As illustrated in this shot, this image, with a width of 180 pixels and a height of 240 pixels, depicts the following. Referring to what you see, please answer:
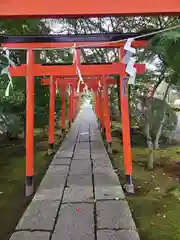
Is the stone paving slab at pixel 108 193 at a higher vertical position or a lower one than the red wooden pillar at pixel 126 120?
lower

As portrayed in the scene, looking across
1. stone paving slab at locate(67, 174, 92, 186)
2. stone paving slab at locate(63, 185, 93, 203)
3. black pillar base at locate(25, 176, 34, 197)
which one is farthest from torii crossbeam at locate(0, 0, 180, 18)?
stone paving slab at locate(67, 174, 92, 186)

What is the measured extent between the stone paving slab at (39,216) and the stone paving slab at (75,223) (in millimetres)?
110

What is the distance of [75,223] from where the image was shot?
3.58 meters

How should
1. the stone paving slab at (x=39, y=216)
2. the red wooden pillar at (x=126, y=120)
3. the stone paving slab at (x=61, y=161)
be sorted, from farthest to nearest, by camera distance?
the stone paving slab at (x=61, y=161)
the red wooden pillar at (x=126, y=120)
the stone paving slab at (x=39, y=216)

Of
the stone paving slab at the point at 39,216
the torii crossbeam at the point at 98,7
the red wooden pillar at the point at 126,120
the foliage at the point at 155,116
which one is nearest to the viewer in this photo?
the torii crossbeam at the point at 98,7

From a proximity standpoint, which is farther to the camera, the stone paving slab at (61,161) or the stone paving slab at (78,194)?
the stone paving slab at (61,161)

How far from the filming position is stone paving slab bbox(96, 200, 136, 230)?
3.51 metres

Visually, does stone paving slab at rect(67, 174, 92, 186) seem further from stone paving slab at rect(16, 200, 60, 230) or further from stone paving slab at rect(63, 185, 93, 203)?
stone paving slab at rect(16, 200, 60, 230)

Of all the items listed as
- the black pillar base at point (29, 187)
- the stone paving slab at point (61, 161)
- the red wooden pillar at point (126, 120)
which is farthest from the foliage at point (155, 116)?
the black pillar base at point (29, 187)

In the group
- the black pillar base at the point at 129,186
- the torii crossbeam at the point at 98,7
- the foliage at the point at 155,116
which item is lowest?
the black pillar base at the point at 129,186

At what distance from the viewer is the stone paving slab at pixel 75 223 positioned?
128 inches

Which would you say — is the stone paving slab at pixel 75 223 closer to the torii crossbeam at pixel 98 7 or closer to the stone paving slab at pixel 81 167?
the stone paving slab at pixel 81 167

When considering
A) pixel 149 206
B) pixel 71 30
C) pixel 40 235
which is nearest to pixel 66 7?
pixel 40 235

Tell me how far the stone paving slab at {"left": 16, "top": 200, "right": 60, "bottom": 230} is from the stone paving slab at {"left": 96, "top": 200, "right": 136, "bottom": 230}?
591mm
